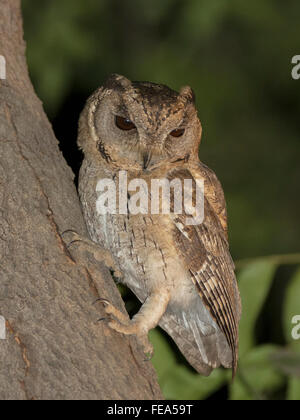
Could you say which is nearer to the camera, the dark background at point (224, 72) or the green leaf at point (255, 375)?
the green leaf at point (255, 375)

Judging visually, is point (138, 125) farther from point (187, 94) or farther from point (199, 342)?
point (199, 342)

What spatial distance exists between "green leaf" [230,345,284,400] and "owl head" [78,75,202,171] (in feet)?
2.32

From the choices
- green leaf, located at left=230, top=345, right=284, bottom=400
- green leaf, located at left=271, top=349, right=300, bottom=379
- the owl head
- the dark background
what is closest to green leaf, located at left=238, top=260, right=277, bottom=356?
green leaf, located at left=230, top=345, right=284, bottom=400

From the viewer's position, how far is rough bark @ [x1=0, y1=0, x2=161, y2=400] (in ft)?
4.28

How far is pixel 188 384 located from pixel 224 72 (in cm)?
275

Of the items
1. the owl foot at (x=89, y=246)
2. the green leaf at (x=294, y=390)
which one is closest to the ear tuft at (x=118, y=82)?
the owl foot at (x=89, y=246)

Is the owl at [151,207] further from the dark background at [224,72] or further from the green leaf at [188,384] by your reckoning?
the dark background at [224,72]

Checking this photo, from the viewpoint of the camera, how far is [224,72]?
13.9 ft

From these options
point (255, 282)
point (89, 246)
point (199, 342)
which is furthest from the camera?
point (199, 342)

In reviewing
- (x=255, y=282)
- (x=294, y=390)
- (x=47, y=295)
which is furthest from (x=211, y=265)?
(x=47, y=295)

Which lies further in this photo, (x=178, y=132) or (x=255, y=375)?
(x=255, y=375)

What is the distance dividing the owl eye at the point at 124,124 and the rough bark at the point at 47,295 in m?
0.25

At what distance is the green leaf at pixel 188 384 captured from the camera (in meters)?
2.01
